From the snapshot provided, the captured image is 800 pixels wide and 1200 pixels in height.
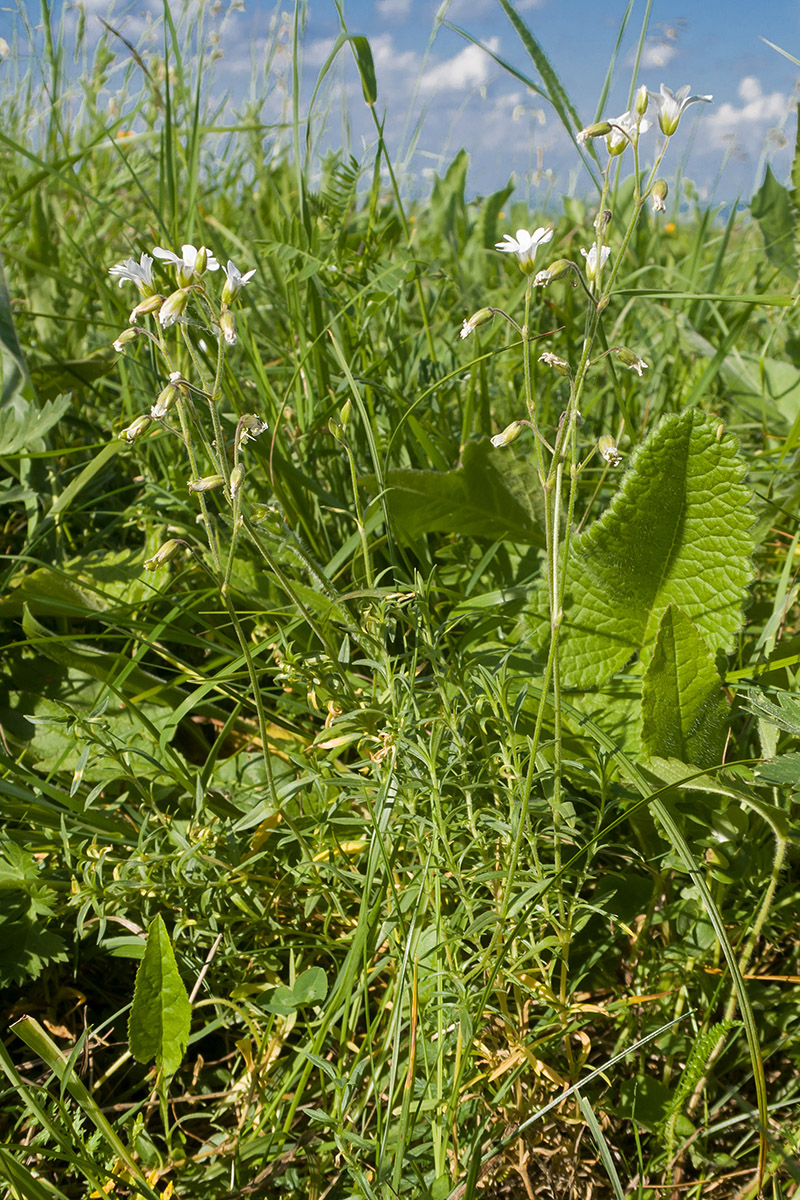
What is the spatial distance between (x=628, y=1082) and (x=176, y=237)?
1.98 m

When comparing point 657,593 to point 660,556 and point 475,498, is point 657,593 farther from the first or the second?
point 475,498

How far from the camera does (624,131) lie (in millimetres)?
1087

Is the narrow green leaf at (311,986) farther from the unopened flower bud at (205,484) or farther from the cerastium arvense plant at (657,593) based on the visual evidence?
the unopened flower bud at (205,484)

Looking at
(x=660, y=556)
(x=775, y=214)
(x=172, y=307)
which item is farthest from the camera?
(x=775, y=214)

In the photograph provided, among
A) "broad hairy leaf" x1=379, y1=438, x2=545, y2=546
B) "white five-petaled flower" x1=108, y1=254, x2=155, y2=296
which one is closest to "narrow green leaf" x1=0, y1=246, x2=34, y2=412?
"white five-petaled flower" x1=108, y1=254, x2=155, y2=296

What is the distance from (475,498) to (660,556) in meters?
0.43

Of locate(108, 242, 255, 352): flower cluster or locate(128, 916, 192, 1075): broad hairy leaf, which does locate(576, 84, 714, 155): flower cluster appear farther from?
locate(128, 916, 192, 1075): broad hairy leaf

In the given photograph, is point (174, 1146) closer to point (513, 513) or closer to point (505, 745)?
point (505, 745)

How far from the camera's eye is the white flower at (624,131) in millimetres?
1078

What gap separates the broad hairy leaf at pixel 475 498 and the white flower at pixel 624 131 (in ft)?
2.48

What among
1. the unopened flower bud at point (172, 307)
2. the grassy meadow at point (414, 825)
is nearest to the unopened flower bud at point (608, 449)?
the grassy meadow at point (414, 825)

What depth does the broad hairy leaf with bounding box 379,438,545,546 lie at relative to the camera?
1778 mm

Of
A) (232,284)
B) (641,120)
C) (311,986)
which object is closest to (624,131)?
(641,120)

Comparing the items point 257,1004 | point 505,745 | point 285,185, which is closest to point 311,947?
point 257,1004
